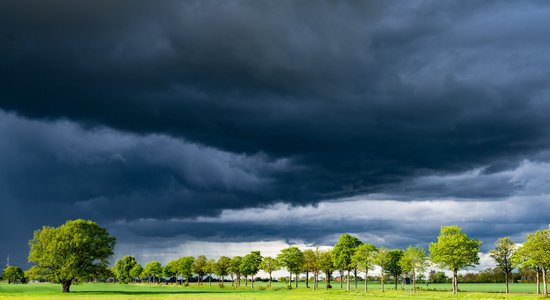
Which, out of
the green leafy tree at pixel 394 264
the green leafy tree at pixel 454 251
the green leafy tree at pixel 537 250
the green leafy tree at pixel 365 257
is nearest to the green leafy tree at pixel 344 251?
the green leafy tree at pixel 365 257

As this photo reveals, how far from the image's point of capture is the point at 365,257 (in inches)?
6762

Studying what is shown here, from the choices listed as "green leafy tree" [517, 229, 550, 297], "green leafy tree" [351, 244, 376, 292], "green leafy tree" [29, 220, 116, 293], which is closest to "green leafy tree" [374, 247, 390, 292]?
"green leafy tree" [351, 244, 376, 292]

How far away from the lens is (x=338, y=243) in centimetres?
19088

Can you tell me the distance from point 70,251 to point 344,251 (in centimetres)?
9531

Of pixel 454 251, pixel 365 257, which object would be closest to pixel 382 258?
pixel 365 257

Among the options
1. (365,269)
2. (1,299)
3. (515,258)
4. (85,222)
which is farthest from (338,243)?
(1,299)

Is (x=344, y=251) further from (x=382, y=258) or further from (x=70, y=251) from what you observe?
(x=70, y=251)

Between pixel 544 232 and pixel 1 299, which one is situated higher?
pixel 544 232

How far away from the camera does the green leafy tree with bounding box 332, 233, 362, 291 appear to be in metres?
184

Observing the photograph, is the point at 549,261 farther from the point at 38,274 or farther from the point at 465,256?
the point at 38,274

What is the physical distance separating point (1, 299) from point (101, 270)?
49.9 metres

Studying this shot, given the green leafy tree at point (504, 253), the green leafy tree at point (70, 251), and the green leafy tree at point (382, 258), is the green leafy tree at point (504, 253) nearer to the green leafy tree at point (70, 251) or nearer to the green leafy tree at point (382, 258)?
the green leafy tree at point (382, 258)

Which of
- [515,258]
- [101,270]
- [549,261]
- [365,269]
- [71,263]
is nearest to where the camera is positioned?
[549,261]

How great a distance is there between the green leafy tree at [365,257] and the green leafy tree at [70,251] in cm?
8071
